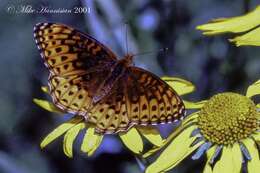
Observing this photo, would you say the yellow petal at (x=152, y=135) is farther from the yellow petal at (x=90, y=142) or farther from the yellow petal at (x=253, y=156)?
the yellow petal at (x=253, y=156)

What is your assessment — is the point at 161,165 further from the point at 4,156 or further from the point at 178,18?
the point at 178,18

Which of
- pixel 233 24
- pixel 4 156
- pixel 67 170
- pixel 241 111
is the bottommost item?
pixel 67 170

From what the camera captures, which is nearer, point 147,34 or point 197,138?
point 197,138

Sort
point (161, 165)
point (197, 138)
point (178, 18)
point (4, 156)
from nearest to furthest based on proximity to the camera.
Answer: point (161, 165), point (197, 138), point (4, 156), point (178, 18)

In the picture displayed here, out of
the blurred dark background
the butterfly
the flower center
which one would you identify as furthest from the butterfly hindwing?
the blurred dark background

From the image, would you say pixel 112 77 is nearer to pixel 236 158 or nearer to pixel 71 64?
pixel 71 64

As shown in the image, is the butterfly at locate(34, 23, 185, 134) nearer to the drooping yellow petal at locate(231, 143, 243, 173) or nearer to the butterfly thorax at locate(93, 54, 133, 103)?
the butterfly thorax at locate(93, 54, 133, 103)

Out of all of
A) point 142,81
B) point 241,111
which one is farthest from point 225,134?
point 142,81

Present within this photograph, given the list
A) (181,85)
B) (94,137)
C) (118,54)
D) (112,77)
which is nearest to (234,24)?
(181,85)

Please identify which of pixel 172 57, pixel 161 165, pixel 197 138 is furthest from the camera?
pixel 172 57
